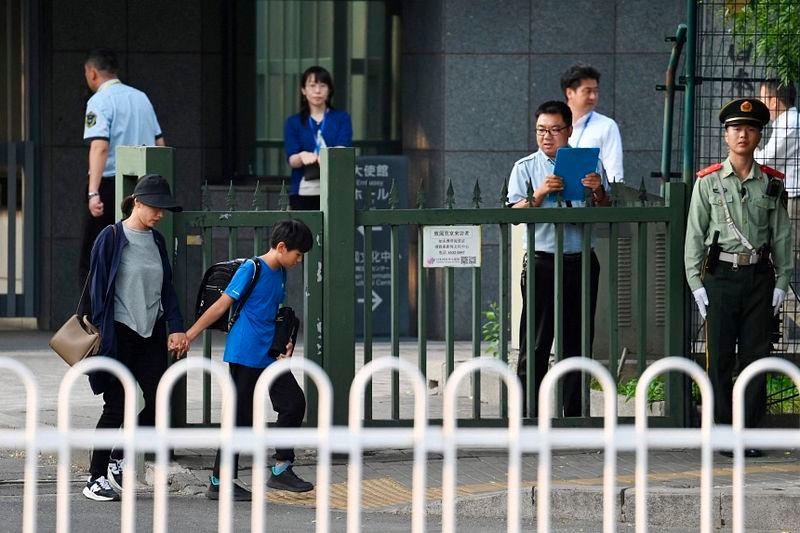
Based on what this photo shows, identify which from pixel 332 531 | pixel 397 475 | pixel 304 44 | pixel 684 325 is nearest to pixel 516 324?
pixel 684 325

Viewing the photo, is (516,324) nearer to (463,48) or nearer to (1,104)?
(463,48)

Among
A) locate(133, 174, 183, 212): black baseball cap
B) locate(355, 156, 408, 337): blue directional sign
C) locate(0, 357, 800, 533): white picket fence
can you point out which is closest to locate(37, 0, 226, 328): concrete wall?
locate(355, 156, 408, 337): blue directional sign

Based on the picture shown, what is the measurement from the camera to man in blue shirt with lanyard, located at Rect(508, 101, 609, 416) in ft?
29.0

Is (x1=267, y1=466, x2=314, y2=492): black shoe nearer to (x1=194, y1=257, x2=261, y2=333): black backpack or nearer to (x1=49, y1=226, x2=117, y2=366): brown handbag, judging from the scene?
(x1=194, y1=257, x2=261, y2=333): black backpack

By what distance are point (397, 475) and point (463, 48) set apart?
18.9 feet

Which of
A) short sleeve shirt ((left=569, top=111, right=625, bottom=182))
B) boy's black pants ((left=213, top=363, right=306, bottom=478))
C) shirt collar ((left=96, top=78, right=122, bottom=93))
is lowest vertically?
boy's black pants ((left=213, top=363, right=306, bottom=478))

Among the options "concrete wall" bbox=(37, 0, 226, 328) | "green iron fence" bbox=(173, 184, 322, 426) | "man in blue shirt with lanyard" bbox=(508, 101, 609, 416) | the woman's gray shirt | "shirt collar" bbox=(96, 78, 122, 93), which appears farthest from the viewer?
"concrete wall" bbox=(37, 0, 226, 328)

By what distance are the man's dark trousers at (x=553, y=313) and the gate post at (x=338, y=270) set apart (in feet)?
3.29

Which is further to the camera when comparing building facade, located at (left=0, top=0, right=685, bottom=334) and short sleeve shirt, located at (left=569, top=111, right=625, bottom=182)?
building facade, located at (left=0, top=0, right=685, bottom=334)

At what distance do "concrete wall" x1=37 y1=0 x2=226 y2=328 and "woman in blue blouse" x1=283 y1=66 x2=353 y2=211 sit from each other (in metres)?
1.55

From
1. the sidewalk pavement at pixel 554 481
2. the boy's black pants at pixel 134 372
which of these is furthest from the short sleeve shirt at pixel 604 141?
the boy's black pants at pixel 134 372

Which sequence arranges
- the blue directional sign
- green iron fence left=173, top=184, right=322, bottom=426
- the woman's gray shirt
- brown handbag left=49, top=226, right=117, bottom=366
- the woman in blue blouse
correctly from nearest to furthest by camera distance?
brown handbag left=49, top=226, right=117, bottom=366 < the woman's gray shirt < green iron fence left=173, top=184, right=322, bottom=426 < the woman in blue blouse < the blue directional sign

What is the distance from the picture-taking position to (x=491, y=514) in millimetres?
7477

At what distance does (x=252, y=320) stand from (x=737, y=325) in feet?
8.84
